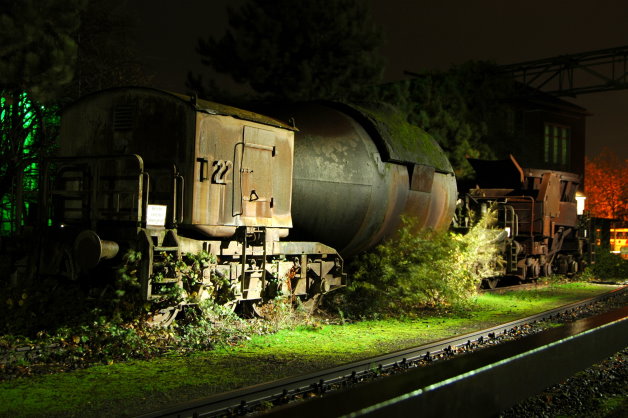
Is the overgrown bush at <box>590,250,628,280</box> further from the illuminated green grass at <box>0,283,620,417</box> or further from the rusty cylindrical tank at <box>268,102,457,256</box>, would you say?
the illuminated green grass at <box>0,283,620,417</box>

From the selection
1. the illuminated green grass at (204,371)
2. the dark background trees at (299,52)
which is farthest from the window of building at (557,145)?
the illuminated green grass at (204,371)

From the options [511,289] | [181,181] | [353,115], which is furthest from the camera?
[511,289]

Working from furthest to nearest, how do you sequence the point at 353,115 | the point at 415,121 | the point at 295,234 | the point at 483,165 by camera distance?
the point at 415,121 < the point at 483,165 < the point at 353,115 < the point at 295,234

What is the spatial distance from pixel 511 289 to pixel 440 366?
1645 centimetres

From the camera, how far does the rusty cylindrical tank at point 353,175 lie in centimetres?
1128

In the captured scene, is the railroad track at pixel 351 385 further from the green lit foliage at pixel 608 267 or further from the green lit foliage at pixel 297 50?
the green lit foliage at pixel 608 267

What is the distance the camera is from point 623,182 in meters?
64.5

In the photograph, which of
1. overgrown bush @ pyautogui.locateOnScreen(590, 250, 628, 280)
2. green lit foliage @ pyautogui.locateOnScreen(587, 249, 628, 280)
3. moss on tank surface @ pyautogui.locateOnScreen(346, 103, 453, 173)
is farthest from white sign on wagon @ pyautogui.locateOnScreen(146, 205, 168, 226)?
overgrown bush @ pyautogui.locateOnScreen(590, 250, 628, 280)

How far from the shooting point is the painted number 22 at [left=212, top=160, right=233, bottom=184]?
952 cm

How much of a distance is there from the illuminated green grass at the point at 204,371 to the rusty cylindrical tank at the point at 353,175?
1.74 meters

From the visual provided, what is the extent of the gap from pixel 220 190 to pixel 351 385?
3916 millimetres

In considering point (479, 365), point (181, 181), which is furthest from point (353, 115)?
point (479, 365)

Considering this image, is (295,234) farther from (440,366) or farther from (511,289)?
(511,289)

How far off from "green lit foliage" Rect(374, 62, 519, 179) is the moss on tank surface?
1123 cm
